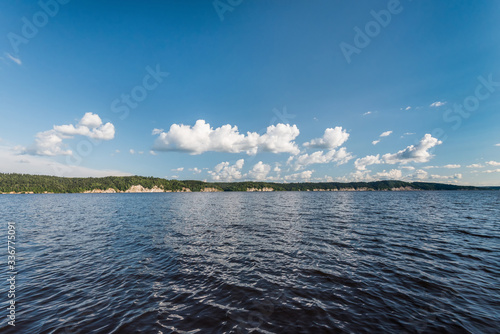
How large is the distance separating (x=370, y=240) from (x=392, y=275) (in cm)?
978

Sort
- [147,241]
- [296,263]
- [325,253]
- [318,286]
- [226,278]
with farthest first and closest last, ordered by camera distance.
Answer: [147,241] → [325,253] → [296,263] → [226,278] → [318,286]

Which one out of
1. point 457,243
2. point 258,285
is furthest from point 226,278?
point 457,243

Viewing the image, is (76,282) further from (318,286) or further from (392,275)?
(392,275)

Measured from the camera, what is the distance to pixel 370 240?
2248 centimetres

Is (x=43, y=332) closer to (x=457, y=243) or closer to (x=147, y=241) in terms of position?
(x=147, y=241)

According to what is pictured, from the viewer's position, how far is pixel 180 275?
550 inches

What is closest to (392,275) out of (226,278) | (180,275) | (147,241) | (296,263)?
(296,263)

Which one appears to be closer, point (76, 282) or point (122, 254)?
point (76, 282)

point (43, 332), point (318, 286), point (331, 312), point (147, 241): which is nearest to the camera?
point (43, 332)

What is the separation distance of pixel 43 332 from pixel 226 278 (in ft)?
29.1

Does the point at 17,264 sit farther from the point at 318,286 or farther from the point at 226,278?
the point at 318,286

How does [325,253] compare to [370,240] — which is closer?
[325,253]

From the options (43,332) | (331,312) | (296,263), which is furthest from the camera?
(296,263)

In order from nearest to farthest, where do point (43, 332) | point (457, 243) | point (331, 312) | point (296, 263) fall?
1. point (43, 332)
2. point (331, 312)
3. point (296, 263)
4. point (457, 243)
